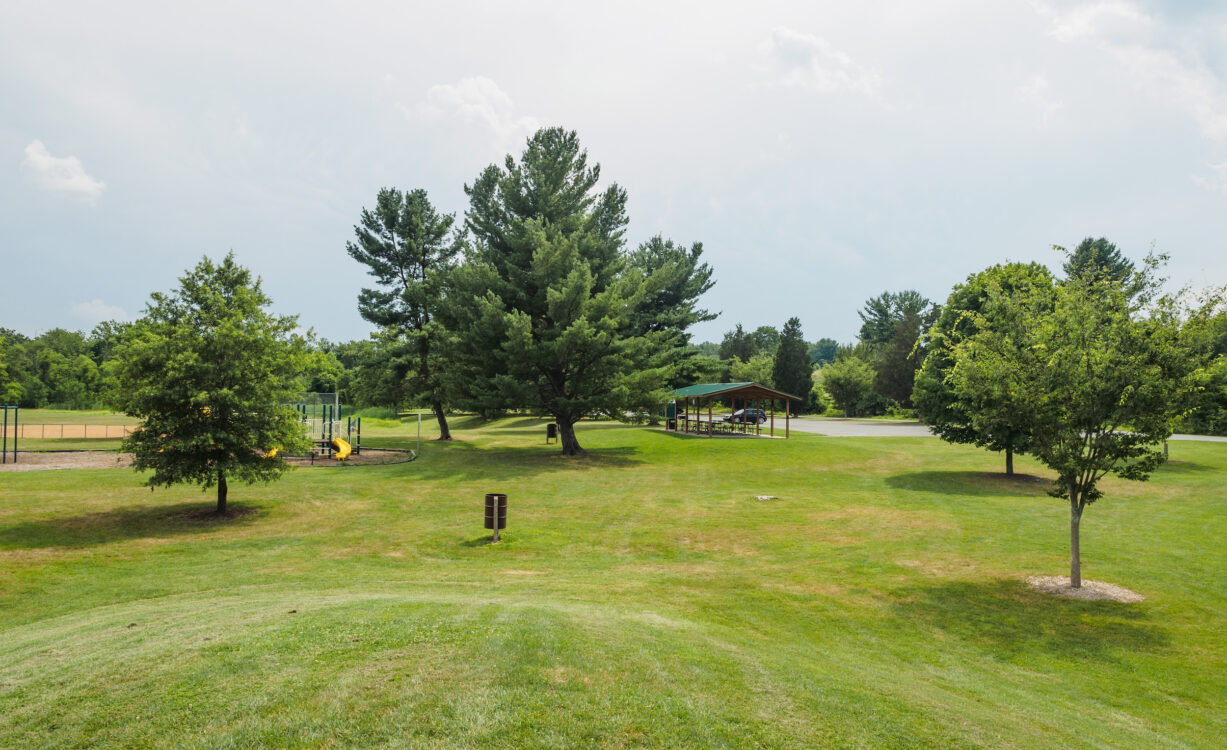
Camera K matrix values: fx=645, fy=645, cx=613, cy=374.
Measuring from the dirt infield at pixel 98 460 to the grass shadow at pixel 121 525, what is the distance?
27.0 ft

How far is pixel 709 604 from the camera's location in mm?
10883

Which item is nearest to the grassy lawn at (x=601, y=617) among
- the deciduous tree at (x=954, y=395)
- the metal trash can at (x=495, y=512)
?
the metal trash can at (x=495, y=512)

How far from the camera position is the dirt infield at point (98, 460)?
26.0 m

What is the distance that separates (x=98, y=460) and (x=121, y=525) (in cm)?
1525

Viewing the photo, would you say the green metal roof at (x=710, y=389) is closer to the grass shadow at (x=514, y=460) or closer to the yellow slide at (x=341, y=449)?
the grass shadow at (x=514, y=460)

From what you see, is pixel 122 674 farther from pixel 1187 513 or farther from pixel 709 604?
pixel 1187 513

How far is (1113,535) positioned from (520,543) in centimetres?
1537

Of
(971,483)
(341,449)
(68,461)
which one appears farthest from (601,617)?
(68,461)

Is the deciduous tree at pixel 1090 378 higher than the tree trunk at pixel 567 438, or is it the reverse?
the deciduous tree at pixel 1090 378

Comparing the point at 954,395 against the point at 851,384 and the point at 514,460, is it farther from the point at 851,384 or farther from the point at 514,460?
the point at 851,384

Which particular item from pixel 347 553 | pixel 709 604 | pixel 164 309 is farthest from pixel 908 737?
pixel 164 309

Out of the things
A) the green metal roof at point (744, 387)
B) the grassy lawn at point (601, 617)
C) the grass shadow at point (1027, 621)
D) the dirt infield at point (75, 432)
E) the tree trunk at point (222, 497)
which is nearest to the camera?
the grassy lawn at point (601, 617)

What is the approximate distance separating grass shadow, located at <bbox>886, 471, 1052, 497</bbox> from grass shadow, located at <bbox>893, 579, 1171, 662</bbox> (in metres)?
12.5

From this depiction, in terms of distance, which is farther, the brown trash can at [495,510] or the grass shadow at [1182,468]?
the grass shadow at [1182,468]
